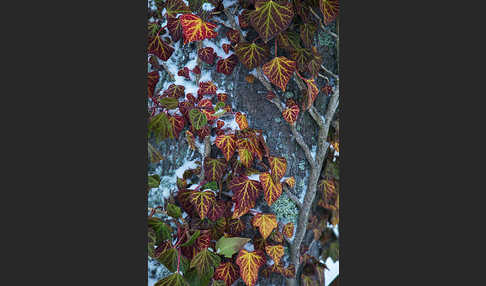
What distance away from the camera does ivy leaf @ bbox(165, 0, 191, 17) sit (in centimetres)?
169

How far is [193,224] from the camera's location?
171cm

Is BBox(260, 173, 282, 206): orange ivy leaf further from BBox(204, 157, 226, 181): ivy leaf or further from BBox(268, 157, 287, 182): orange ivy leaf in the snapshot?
BBox(204, 157, 226, 181): ivy leaf

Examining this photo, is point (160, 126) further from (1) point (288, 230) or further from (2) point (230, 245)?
(1) point (288, 230)

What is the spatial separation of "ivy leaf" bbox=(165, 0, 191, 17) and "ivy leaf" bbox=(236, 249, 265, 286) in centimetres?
105

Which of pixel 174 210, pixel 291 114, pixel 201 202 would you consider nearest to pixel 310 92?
pixel 291 114

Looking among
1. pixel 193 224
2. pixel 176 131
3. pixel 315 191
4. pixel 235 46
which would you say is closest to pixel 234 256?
pixel 193 224

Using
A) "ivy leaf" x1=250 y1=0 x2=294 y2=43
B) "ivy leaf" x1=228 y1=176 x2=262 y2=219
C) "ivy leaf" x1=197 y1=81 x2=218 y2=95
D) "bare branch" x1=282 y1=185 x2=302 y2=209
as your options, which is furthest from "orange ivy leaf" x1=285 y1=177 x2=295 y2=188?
"ivy leaf" x1=250 y1=0 x2=294 y2=43

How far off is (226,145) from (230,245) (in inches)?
16.6

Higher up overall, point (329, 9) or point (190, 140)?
point (329, 9)

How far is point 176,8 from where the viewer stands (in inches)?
66.8

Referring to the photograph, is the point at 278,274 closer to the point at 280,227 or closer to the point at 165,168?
the point at 280,227

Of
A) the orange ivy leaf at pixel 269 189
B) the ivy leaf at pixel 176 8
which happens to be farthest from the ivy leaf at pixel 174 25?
the orange ivy leaf at pixel 269 189

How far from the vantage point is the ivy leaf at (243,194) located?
166 cm

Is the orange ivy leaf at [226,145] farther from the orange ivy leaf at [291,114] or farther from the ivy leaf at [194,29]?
the ivy leaf at [194,29]
